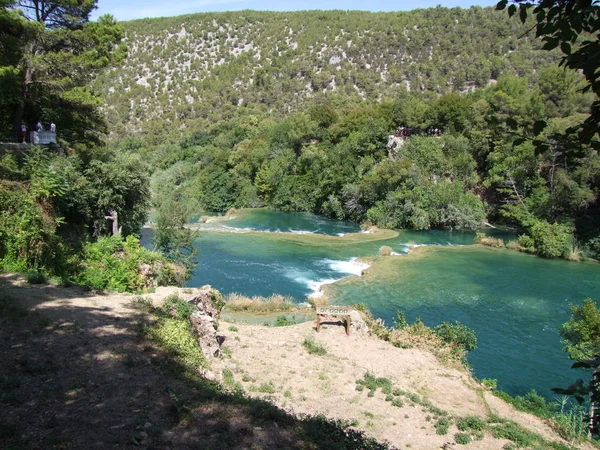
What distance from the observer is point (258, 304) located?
2077 centimetres

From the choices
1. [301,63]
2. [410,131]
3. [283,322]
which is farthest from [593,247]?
[301,63]

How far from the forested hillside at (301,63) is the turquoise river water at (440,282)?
55016mm

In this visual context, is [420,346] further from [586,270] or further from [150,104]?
[150,104]

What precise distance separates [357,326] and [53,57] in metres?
15.3

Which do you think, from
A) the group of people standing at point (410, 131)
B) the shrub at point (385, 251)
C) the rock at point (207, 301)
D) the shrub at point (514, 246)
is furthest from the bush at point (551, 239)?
the rock at point (207, 301)

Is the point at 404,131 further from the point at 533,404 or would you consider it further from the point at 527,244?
the point at 533,404

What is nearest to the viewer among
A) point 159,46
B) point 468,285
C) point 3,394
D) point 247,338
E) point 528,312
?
point 3,394

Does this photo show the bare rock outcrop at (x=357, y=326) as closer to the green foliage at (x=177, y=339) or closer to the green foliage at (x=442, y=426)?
the green foliage at (x=442, y=426)

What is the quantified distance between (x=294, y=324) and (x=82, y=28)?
587 inches

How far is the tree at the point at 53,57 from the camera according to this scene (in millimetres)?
16422

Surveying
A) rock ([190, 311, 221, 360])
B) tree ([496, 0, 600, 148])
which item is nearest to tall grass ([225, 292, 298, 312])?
rock ([190, 311, 221, 360])

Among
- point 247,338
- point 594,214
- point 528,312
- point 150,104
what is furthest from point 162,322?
point 150,104

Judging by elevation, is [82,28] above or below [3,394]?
above

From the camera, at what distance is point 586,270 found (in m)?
28.3
